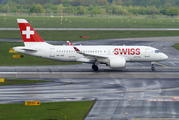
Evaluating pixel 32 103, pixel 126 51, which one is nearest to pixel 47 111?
pixel 32 103

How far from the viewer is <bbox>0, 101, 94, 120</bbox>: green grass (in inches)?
994

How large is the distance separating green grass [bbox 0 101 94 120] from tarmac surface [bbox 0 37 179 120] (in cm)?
109

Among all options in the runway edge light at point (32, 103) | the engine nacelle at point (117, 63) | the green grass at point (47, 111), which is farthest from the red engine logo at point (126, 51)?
the runway edge light at point (32, 103)

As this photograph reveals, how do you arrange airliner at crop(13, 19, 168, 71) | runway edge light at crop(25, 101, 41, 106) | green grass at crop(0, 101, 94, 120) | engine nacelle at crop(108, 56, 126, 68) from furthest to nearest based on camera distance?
airliner at crop(13, 19, 168, 71), engine nacelle at crop(108, 56, 126, 68), runway edge light at crop(25, 101, 41, 106), green grass at crop(0, 101, 94, 120)

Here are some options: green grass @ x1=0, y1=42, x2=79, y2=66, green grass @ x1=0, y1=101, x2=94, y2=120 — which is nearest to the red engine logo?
green grass @ x1=0, y1=42, x2=79, y2=66

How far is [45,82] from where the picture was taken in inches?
1516

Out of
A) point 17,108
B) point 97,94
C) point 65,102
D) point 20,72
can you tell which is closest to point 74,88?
point 97,94

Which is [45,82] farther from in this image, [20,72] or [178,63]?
[178,63]

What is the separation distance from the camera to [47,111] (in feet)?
87.9

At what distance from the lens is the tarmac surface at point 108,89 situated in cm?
2731

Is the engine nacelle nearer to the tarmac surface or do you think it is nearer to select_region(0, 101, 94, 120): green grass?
the tarmac surface

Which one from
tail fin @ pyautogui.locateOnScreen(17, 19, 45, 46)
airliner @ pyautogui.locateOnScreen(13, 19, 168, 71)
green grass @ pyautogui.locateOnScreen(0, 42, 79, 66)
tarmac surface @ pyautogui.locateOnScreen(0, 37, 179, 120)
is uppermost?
tail fin @ pyautogui.locateOnScreen(17, 19, 45, 46)

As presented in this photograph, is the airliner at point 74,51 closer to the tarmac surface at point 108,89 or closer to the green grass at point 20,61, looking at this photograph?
the tarmac surface at point 108,89

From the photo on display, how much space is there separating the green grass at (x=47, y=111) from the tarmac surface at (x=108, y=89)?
109cm
